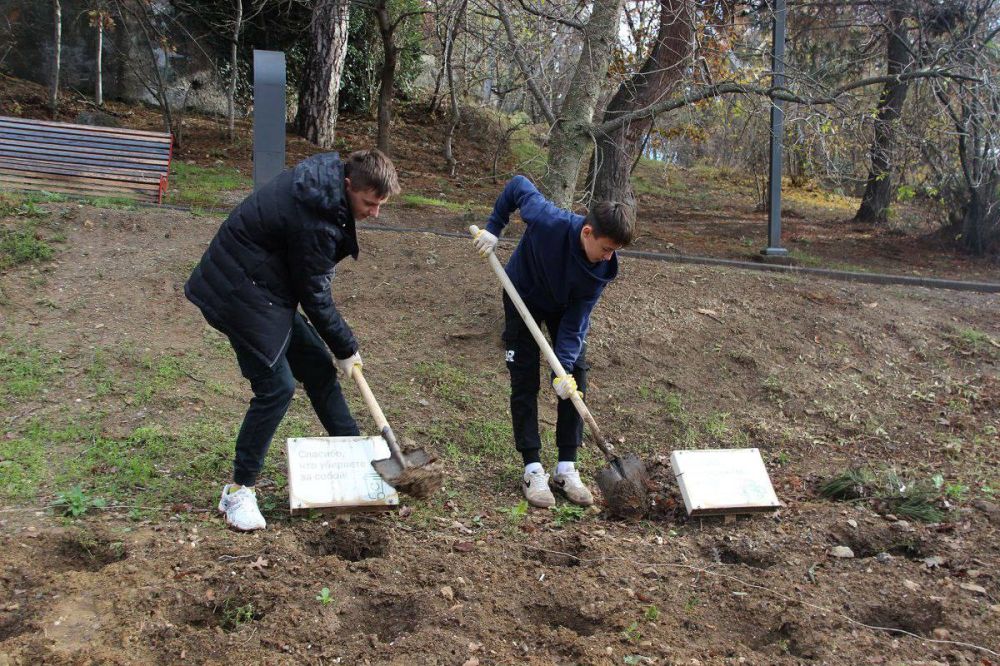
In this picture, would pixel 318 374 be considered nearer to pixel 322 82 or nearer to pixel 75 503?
pixel 75 503

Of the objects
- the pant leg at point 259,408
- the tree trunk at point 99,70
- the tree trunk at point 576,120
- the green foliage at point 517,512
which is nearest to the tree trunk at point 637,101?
the tree trunk at point 576,120

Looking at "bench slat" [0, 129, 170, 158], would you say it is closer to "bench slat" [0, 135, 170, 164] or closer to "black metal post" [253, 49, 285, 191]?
"bench slat" [0, 135, 170, 164]

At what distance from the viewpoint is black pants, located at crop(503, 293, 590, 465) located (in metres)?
4.50

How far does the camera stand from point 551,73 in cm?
759

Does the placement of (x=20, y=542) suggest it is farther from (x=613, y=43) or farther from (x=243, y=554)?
(x=613, y=43)

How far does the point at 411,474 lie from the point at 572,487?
110 centimetres

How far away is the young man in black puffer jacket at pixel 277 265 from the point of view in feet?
11.4

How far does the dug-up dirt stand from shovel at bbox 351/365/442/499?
27 cm

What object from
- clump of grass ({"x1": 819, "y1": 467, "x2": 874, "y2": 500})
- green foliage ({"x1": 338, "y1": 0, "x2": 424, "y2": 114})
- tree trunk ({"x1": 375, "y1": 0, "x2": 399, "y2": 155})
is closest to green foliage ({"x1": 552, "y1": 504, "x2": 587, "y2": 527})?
clump of grass ({"x1": 819, "y1": 467, "x2": 874, "y2": 500})

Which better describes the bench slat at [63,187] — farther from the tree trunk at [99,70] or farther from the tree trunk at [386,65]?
the tree trunk at [99,70]

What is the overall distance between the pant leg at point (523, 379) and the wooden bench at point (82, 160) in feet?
17.0

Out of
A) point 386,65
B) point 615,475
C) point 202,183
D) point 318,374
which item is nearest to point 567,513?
point 615,475

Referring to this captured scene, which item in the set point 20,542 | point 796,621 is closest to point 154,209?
point 20,542

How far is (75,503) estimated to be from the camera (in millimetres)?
3871
